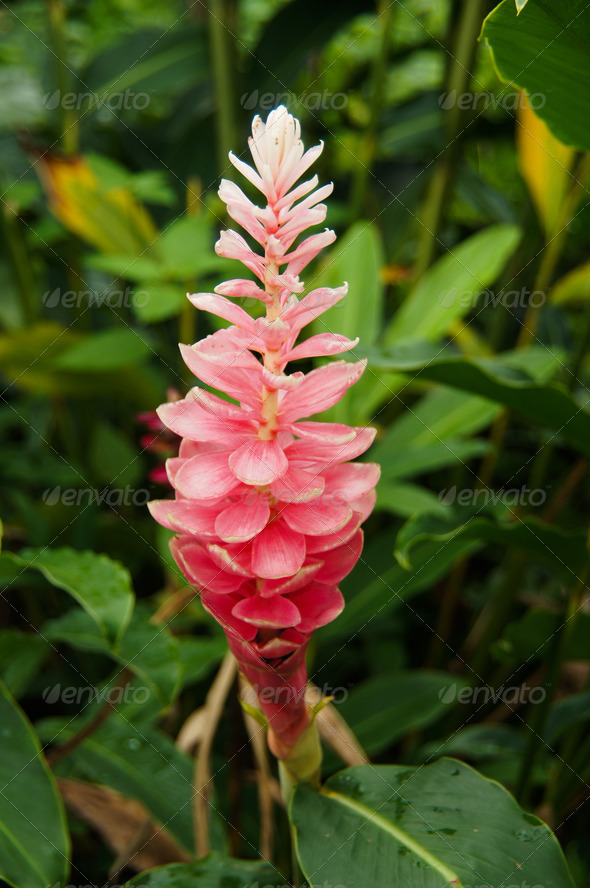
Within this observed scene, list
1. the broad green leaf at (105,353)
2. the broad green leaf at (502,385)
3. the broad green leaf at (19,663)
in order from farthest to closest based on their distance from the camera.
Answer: the broad green leaf at (105,353) → the broad green leaf at (19,663) → the broad green leaf at (502,385)

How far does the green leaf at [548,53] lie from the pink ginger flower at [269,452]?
0.88ft

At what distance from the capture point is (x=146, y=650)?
78 centimetres

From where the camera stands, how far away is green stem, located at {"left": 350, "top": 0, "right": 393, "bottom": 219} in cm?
150

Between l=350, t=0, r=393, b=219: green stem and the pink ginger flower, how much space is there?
1.15 meters

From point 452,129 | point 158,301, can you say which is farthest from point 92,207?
point 452,129

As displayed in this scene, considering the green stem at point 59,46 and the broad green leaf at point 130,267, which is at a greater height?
the green stem at point 59,46

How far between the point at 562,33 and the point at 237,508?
20.7 inches

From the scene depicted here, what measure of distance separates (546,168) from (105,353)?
91 cm

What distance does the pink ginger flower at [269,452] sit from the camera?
1.69ft

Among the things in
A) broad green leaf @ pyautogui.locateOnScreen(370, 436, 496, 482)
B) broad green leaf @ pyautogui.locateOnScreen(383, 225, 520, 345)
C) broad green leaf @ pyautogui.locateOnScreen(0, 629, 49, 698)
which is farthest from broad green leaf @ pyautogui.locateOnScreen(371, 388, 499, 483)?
broad green leaf @ pyautogui.locateOnScreen(0, 629, 49, 698)

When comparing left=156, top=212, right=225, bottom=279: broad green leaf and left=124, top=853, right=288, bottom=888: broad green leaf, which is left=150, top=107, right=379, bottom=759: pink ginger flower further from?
left=156, top=212, right=225, bottom=279: broad green leaf

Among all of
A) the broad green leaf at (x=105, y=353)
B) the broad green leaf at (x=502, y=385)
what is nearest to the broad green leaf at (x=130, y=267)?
the broad green leaf at (x=105, y=353)

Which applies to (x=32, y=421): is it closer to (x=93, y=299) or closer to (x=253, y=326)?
(x=93, y=299)

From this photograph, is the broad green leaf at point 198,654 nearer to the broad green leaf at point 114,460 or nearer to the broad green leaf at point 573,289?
the broad green leaf at point 114,460
